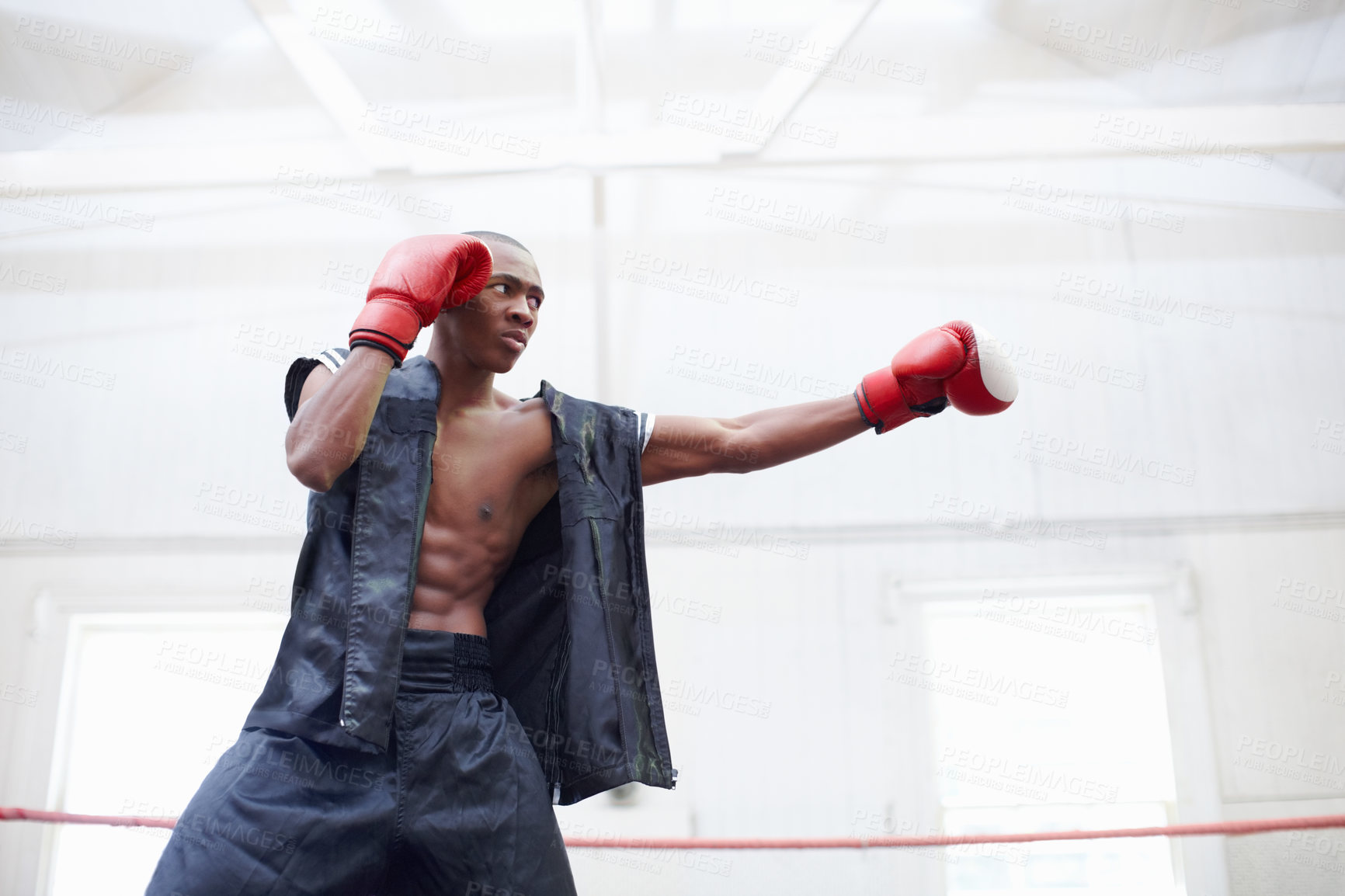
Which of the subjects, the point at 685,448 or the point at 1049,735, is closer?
the point at 685,448

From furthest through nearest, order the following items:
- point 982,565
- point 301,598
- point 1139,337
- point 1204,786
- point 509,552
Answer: point 1139,337 < point 982,565 < point 1204,786 < point 509,552 < point 301,598

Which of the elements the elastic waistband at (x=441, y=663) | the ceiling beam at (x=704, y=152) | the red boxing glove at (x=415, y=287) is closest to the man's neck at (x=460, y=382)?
the red boxing glove at (x=415, y=287)

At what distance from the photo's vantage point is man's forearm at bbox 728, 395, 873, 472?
1620mm

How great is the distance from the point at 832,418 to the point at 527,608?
0.57 metres

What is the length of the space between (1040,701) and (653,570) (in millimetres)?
1562

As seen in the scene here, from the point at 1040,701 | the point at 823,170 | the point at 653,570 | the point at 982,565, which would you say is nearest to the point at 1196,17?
the point at 823,170

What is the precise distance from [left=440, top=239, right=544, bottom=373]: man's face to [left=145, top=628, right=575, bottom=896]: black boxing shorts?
0.45 metres

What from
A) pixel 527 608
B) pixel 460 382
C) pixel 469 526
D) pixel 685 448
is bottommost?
pixel 527 608

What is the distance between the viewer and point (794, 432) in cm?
162

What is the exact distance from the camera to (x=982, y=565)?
13.0 feet

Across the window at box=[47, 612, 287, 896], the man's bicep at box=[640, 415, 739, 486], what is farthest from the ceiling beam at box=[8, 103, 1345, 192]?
the man's bicep at box=[640, 415, 739, 486]

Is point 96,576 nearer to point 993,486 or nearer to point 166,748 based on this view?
point 166,748

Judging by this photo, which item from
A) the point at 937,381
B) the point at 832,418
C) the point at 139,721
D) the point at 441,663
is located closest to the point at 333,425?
the point at 441,663

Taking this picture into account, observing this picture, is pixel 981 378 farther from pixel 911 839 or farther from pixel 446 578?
pixel 911 839
